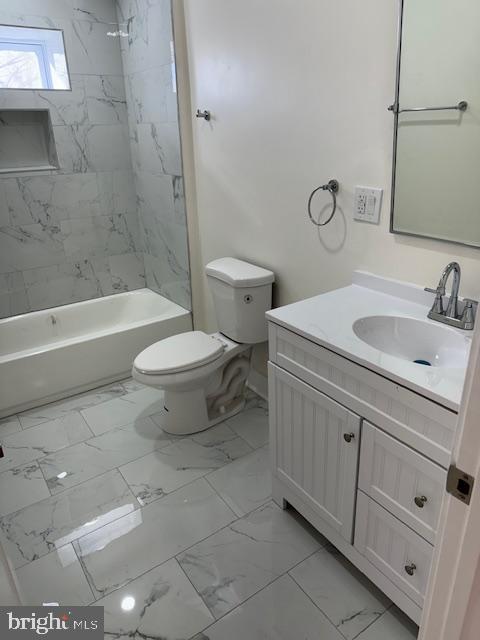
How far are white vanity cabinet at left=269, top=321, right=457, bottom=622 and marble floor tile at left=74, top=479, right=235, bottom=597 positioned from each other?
399 millimetres

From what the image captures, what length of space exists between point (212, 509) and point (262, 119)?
1742 mm

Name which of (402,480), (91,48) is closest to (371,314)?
(402,480)

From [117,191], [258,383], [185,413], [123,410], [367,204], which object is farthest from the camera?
[117,191]

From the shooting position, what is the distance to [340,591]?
1.56 meters

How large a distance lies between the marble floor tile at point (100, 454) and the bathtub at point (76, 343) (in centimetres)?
51

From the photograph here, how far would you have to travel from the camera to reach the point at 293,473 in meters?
1.74

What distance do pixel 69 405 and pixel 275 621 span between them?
1745 millimetres

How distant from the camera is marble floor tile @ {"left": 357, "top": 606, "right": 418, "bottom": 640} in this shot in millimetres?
1414

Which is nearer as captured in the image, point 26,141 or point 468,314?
point 468,314

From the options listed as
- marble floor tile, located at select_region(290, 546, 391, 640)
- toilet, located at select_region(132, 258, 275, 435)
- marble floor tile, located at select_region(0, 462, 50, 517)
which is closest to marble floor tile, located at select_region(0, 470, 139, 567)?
marble floor tile, located at select_region(0, 462, 50, 517)

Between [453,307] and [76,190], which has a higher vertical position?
[76,190]

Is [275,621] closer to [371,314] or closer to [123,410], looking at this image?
[371,314]

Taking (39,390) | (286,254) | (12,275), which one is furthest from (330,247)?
(12,275)

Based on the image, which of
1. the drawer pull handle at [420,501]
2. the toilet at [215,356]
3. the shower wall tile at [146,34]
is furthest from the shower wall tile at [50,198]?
the drawer pull handle at [420,501]
